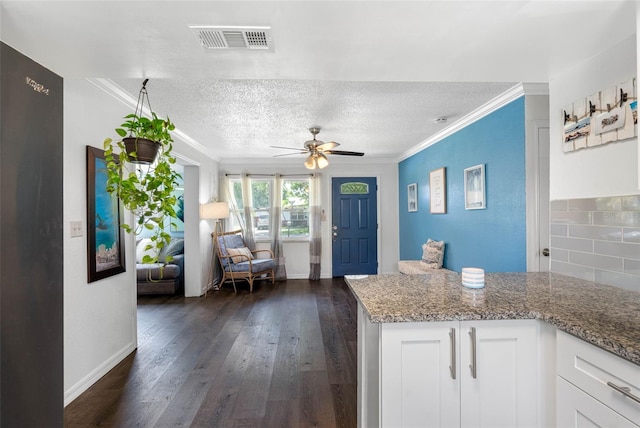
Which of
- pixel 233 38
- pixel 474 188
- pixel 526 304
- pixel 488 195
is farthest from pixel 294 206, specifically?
pixel 526 304

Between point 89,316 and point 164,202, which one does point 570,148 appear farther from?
point 89,316

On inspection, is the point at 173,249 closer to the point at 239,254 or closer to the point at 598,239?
the point at 239,254

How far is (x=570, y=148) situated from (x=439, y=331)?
4.60 feet

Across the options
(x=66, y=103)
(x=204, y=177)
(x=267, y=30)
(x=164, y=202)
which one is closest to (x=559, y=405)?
(x=267, y=30)

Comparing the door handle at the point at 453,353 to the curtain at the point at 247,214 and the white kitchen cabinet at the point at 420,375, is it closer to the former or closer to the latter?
the white kitchen cabinet at the point at 420,375

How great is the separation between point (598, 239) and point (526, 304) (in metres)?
0.70

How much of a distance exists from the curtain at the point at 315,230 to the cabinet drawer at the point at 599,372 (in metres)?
4.64

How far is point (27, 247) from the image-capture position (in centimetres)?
112

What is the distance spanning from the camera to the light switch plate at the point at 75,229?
206 cm

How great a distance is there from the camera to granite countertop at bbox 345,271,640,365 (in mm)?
1032

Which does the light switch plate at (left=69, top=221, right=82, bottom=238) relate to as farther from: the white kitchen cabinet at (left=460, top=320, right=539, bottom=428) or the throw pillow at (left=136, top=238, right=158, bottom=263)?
the throw pillow at (left=136, top=238, right=158, bottom=263)

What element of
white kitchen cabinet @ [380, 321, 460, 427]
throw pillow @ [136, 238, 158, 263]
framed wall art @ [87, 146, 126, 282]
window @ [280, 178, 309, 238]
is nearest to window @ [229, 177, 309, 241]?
window @ [280, 178, 309, 238]

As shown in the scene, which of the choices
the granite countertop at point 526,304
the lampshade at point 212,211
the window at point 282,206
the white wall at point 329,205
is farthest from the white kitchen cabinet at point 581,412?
the window at point 282,206

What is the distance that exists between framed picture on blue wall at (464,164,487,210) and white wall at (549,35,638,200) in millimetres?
1245
